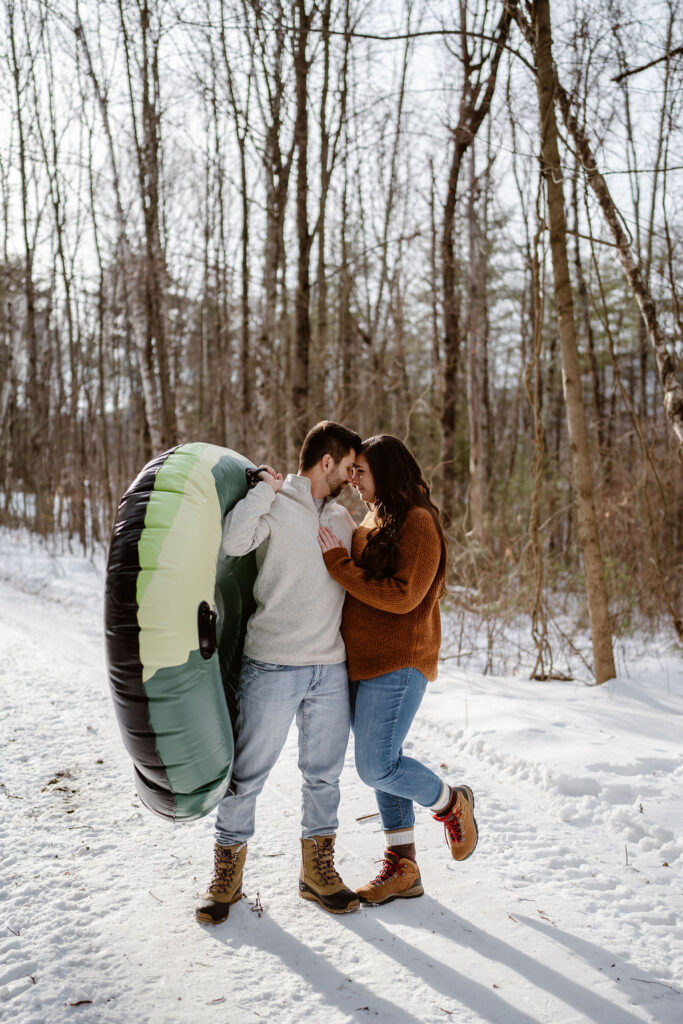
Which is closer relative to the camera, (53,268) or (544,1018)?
(544,1018)

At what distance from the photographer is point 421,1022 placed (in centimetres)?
226

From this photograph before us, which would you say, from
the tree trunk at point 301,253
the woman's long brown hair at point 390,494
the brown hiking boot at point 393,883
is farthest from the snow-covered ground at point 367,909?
the tree trunk at point 301,253

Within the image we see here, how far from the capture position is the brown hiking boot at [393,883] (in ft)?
9.80

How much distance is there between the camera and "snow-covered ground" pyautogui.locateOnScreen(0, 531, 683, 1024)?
237cm

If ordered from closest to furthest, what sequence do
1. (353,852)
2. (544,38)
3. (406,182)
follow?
(353,852), (544,38), (406,182)

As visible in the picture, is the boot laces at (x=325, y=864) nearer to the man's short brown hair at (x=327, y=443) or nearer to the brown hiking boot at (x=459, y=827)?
the brown hiking boot at (x=459, y=827)

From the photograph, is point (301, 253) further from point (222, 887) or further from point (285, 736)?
point (222, 887)

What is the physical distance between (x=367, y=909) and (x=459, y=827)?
19.3 inches

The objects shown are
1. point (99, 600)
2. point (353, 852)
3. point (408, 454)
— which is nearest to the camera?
point (408, 454)

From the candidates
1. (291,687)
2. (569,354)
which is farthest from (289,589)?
(569,354)

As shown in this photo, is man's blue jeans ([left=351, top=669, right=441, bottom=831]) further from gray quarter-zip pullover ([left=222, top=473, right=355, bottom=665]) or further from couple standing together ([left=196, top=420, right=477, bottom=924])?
gray quarter-zip pullover ([left=222, top=473, right=355, bottom=665])

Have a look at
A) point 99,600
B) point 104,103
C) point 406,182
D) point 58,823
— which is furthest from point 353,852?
point 406,182

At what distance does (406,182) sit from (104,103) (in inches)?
289

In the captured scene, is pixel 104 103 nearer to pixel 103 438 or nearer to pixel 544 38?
pixel 103 438
